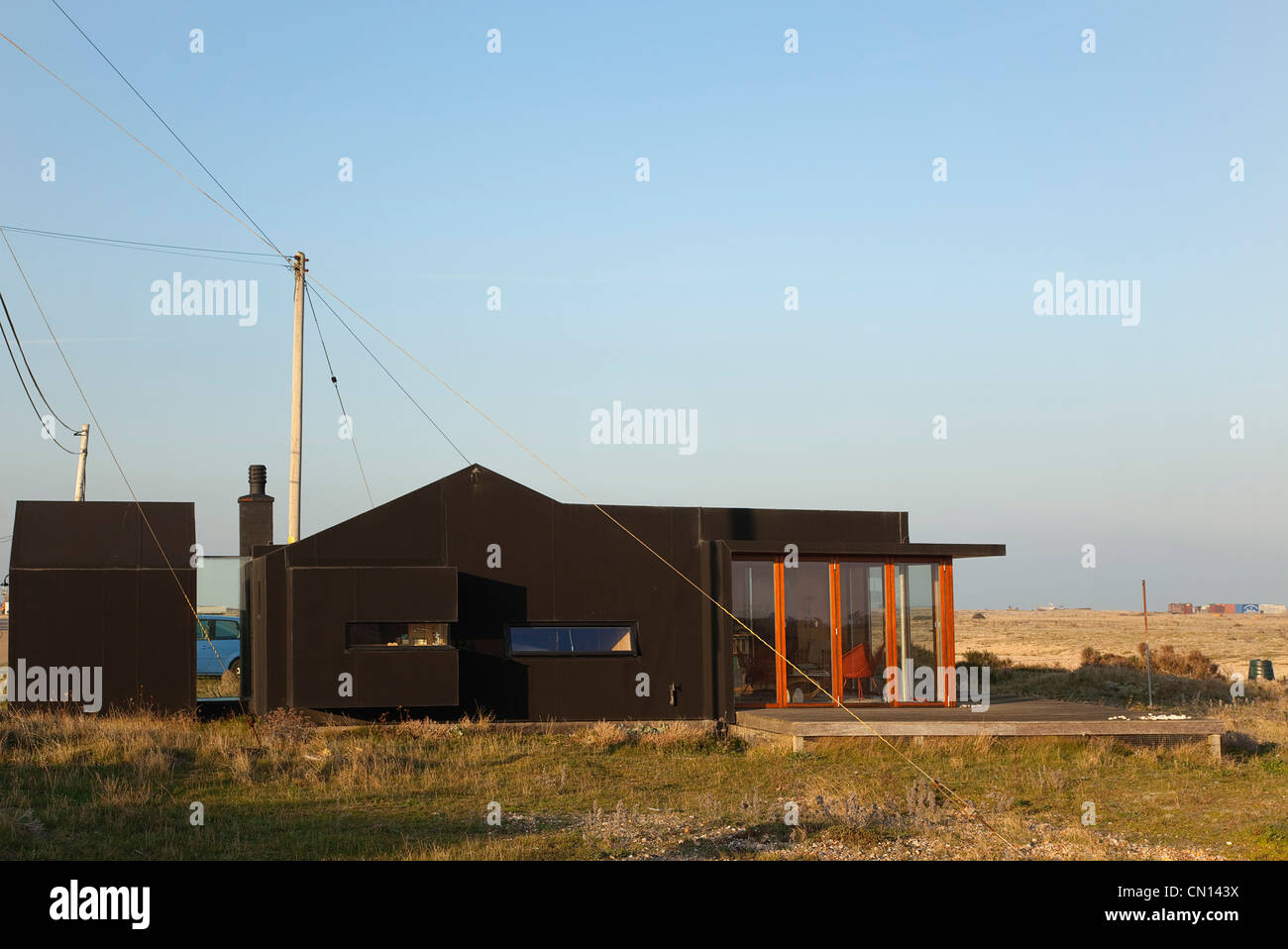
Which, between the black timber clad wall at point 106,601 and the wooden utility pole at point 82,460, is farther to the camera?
the wooden utility pole at point 82,460

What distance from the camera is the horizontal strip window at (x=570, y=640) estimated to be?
1717cm

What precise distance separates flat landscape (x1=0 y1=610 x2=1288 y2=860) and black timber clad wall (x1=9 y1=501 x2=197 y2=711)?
2.16 feet

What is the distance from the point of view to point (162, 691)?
693 inches

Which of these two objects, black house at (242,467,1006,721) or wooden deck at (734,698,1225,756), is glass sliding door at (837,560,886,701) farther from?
wooden deck at (734,698,1225,756)

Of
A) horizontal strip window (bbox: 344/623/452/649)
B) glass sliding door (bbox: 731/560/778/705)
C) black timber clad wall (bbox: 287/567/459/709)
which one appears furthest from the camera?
glass sliding door (bbox: 731/560/778/705)

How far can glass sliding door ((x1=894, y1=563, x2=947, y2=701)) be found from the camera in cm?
1803

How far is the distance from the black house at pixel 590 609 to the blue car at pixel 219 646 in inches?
235

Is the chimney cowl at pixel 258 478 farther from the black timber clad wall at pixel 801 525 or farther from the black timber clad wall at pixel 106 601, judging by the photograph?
the black timber clad wall at pixel 801 525

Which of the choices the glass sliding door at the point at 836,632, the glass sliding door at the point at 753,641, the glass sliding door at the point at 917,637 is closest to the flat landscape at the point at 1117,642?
→ the glass sliding door at the point at 917,637

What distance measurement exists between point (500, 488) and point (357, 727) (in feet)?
12.3

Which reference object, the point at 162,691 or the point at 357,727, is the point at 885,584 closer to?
the point at 357,727

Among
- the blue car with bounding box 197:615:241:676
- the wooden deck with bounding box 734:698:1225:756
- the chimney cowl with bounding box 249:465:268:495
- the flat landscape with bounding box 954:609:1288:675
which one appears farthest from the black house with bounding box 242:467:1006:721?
the flat landscape with bounding box 954:609:1288:675

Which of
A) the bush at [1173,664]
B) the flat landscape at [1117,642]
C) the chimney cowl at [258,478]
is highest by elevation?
the chimney cowl at [258,478]
